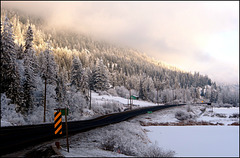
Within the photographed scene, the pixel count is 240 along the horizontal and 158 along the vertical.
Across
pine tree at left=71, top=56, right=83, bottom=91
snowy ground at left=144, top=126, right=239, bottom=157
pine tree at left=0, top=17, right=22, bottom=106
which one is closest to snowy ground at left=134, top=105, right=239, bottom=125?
snowy ground at left=144, top=126, right=239, bottom=157

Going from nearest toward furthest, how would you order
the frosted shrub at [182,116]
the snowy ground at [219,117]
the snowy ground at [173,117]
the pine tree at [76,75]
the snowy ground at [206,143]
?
the snowy ground at [206,143] < the snowy ground at [219,117] < the snowy ground at [173,117] < the frosted shrub at [182,116] < the pine tree at [76,75]

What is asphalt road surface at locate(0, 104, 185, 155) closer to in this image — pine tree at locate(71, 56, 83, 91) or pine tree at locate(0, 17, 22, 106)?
pine tree at locate(0, 17, 22, 106)

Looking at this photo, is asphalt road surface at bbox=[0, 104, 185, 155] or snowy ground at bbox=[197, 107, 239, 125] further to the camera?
snowy ground at bbox=[197, 107, 239, 125]

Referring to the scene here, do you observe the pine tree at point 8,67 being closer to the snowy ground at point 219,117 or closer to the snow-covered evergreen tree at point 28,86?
the snow-covered evergreen tree at point 28,86

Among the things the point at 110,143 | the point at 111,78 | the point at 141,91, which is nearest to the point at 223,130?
the point at 110,143

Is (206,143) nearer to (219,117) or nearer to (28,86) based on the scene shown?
(28,86)

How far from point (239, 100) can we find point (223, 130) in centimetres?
15393

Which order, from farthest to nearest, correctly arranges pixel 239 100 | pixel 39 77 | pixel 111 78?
pixel 239 100 < pixel 111 78 < pixel 39 77

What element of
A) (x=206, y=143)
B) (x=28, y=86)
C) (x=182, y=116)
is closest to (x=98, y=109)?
(x=182, y=116)

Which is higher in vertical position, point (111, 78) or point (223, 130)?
point (111, 78)

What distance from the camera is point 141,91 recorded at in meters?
109

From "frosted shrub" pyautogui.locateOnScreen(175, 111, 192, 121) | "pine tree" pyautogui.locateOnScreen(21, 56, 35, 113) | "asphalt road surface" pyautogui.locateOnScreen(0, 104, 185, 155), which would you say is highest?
"pine tree" pyautogui.locateOnScreen(21, 56, 35, 113)

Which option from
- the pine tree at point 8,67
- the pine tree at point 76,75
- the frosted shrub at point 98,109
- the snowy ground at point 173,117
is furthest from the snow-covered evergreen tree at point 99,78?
the pine tree at point 8,67

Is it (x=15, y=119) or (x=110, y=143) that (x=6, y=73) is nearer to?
(x=15, y=119)
